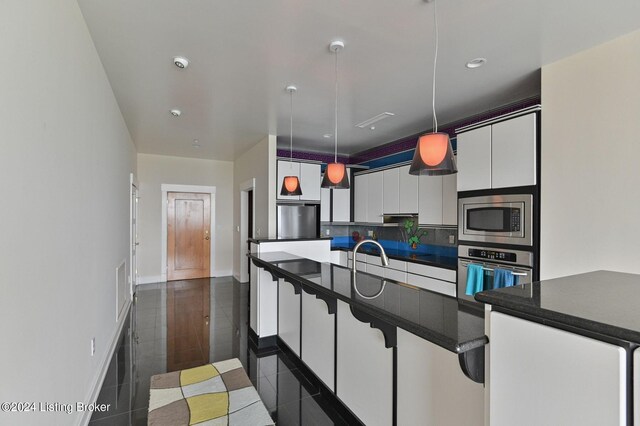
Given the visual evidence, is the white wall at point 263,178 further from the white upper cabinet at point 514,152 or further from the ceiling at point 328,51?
the white upper cabinet at point 514,152

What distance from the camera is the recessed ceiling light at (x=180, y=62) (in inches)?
104

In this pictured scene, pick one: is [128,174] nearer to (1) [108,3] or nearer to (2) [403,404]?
(1) [108,3]

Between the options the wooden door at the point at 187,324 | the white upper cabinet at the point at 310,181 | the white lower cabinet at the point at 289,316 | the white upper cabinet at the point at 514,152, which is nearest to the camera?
the white upper cabinet at the point at 514,152

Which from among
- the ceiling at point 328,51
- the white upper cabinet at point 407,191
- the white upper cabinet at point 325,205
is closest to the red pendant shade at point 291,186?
the ceiling at point 328,51

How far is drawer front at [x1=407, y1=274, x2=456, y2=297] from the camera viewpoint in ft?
12.1

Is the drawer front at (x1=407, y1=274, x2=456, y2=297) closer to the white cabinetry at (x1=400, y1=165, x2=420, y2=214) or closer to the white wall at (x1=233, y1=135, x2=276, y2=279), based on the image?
the white cabinetry at (x1=400, y1=165, x2=420, y2=214)

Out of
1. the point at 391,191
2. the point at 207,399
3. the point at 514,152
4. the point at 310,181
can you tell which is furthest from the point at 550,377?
the point at 310,181

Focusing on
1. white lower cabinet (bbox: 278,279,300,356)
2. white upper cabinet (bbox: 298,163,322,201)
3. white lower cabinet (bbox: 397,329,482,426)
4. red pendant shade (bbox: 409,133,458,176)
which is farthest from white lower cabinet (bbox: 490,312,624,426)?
white upper cabinet (bbox: 298,163,322,201)

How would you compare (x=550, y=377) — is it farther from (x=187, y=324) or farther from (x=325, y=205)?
(x=325, y=205)

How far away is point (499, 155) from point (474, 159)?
0.93ft

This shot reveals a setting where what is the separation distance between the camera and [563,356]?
0.87m

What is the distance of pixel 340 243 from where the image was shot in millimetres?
6484

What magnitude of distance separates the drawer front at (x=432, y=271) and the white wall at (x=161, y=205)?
450cm

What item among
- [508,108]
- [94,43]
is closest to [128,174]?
[94,43]
